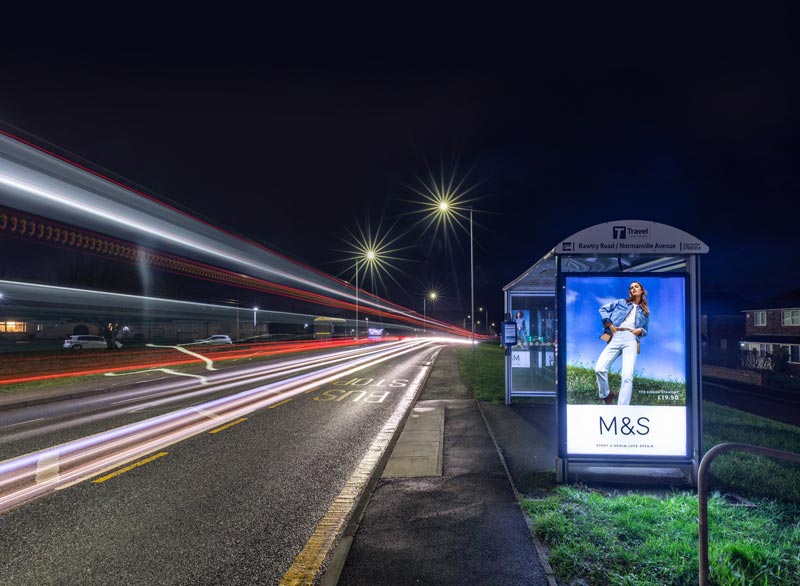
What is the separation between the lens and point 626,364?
574 centimetres

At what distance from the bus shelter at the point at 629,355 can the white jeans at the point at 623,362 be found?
12 millimetres

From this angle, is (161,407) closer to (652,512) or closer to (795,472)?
(652,512)

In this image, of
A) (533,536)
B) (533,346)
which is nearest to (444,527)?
(533,536)

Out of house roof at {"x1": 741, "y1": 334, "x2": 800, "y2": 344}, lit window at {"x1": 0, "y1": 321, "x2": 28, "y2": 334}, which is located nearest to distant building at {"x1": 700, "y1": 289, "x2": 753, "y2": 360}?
house roof at {"x1": 741, "y1": 334, "x2": 800, "y2": 344}

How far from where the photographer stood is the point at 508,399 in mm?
11648

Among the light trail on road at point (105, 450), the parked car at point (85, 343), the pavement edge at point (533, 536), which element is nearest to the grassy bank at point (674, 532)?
the pavement edge at point (533, 536)

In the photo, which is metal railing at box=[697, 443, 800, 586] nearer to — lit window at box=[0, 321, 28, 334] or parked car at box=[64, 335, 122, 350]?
parked car at box=[64, 335, 122, 350]

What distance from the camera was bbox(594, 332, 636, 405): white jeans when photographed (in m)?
5.71

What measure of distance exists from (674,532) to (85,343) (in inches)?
1692

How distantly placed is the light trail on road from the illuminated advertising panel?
22.3 feet

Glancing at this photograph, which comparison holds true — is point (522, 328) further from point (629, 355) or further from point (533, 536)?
point (533, 536)

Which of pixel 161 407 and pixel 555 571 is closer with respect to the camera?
pixel 555 571

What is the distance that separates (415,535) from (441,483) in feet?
5.05

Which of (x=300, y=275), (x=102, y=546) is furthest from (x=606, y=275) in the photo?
(x=300, y=275)
